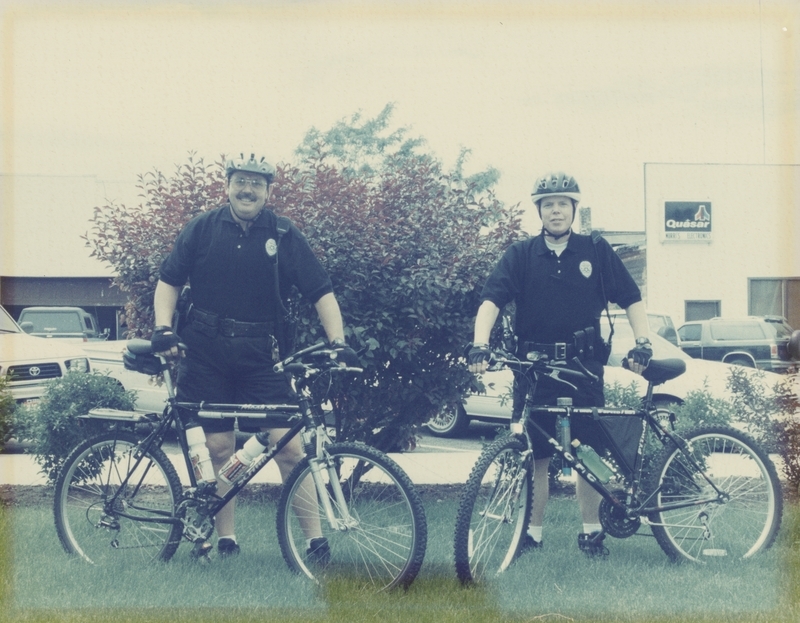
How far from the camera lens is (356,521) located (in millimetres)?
4285

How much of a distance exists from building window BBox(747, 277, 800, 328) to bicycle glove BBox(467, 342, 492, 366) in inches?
70.7

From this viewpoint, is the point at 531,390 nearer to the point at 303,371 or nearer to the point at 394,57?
the point at 303,371

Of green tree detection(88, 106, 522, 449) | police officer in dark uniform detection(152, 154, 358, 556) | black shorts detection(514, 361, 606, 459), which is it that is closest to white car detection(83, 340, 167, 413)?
green tree detection(88, 106, 522, 449)

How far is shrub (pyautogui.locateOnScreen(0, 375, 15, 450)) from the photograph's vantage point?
6281mm

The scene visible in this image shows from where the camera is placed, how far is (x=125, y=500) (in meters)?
4.71

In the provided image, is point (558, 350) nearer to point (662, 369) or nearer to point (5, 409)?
point (662, 369)

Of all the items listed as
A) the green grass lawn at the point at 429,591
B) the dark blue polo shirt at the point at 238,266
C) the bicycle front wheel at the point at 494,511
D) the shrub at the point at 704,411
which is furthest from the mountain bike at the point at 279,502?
the shrub at the point at 704,411

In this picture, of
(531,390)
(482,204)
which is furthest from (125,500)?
(482,204)

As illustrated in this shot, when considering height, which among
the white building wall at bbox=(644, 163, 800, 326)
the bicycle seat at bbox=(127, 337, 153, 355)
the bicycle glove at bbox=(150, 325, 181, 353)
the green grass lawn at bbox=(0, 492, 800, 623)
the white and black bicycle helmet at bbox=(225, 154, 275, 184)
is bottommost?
the green grass lawn at bbox=(0, 492, 800, 623)

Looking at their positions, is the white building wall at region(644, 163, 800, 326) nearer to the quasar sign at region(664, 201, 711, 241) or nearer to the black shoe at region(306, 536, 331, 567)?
the quasar sign at region(664, 201, 711, 241)

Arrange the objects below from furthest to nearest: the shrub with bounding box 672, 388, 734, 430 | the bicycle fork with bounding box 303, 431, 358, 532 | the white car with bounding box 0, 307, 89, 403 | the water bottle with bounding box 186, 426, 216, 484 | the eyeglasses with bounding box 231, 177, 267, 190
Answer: the shrub with bounding box 672, 388, 734, 430 → the white car with bounding box 0, 307, 89, 403 → the eyeglasses with bounding box 231, 177, 267, 190 → the water bottle with bounding box 186, 426, 216, 484 → the bicycle fork with bounding box 303, 431, 358, 532

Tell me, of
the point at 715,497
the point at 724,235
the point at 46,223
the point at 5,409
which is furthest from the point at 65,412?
the point at 724,235

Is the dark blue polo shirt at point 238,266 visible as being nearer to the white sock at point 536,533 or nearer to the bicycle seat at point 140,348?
the bicycle seat at point 140,348

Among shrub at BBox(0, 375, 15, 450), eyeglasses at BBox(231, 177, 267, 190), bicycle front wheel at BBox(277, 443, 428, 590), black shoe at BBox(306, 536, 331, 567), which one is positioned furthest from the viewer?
shrub at BBox(0, 375, 15, 450)
